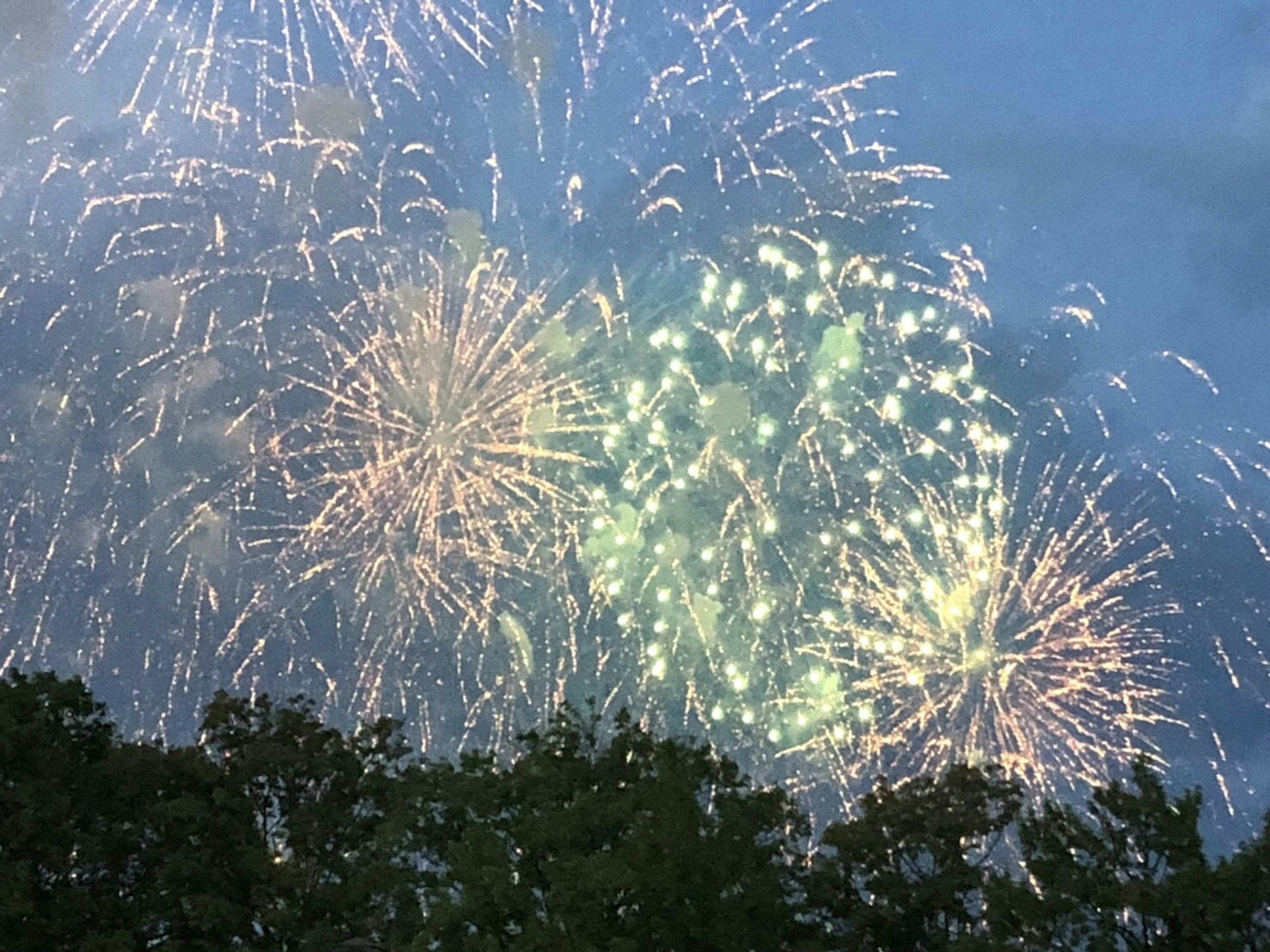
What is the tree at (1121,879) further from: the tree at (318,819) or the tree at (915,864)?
the tree at (318,819)

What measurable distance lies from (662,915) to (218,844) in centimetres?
1290

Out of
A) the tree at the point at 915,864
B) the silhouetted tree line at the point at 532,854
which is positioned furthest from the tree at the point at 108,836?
the tree at the point at 915,864

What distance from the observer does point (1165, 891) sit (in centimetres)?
2834

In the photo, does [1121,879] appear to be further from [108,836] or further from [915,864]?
[108,836]

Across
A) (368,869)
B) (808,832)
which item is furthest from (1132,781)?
(368,869)

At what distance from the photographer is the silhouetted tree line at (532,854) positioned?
28.7 metres

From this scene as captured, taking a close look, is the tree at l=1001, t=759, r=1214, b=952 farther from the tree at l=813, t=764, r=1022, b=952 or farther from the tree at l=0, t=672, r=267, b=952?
the tree at l=0, t=672, r=267, b=952

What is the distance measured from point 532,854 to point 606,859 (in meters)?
3.63

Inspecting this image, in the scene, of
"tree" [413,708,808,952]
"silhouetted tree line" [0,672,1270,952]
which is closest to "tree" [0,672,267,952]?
"silhouetted tree line" [0,672,1270,952]

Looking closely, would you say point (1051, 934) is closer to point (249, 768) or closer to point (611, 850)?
point (611, 850)

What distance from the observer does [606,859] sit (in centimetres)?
2766

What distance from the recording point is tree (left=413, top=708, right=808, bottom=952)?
2817cm

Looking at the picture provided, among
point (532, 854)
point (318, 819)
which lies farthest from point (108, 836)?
point (532, 854)

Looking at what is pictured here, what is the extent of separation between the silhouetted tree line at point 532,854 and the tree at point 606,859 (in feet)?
0.21
